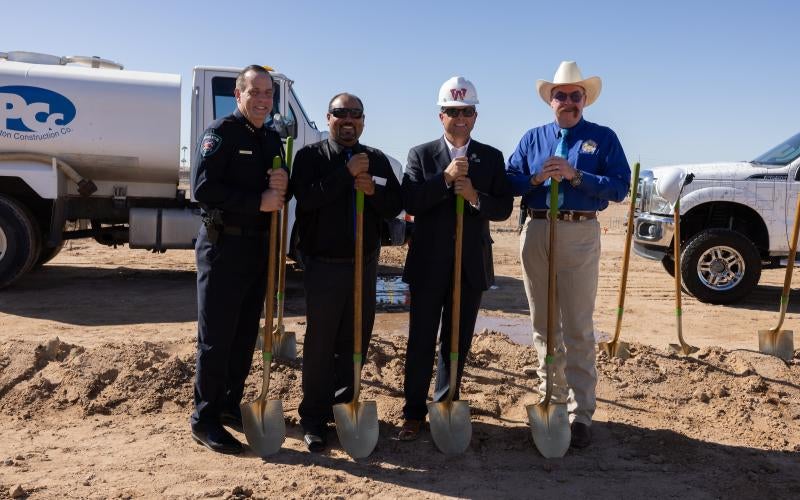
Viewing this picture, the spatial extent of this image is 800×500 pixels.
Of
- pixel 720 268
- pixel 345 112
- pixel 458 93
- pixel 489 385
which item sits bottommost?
pixel 489 385

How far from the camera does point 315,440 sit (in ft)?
14.4

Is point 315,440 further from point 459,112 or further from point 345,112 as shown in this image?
point 459,112

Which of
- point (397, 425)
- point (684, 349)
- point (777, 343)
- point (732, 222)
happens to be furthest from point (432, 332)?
point (732, 222)

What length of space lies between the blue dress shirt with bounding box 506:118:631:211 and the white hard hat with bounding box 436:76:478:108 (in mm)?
551

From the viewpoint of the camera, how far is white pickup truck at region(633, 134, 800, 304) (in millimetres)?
9383

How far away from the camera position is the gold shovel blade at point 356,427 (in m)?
4.31

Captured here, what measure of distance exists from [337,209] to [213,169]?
27.1 inches

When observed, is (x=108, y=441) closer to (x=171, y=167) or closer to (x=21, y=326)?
(x=21, y=326)

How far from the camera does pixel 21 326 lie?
25.4 feet

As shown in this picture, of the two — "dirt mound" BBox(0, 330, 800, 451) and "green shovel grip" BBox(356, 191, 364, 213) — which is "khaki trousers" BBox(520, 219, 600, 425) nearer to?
"dirt mound" BBox(0, 330, 800, 451)

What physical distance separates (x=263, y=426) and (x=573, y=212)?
214 cm

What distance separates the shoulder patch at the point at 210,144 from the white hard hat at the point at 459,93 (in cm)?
124

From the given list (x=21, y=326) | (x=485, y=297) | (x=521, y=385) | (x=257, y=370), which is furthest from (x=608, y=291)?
(x=21, y=326)

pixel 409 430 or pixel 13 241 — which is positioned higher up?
pixel 13 241
